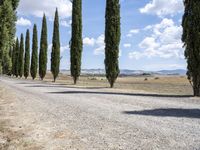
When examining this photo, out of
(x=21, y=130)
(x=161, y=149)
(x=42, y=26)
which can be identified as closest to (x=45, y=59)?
(x=42, y=26)

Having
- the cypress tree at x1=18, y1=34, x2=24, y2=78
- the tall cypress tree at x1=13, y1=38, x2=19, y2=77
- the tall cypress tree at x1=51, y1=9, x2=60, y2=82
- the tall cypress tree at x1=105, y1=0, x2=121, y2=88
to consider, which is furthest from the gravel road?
the tall cypress tree at x1=13, y1=38, x2=19, y2=77

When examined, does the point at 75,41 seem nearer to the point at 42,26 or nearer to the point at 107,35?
the point at 107,35

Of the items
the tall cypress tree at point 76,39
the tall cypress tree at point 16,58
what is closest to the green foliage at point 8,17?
the tall cypress tree at point 76,39

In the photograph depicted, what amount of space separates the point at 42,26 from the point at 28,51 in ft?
60.4

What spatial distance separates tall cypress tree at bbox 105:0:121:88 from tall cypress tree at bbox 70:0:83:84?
12.4 metres

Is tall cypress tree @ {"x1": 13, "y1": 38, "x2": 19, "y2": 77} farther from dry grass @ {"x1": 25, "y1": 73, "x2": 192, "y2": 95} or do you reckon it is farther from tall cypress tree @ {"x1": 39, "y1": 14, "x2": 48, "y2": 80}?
tall cypress tree @ {"x1": 39, "y1": 14, "x2": 48, "y2": 80}

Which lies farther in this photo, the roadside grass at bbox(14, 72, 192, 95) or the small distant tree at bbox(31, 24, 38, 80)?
the small distant tree at bbox(31, 24, 38, 80)

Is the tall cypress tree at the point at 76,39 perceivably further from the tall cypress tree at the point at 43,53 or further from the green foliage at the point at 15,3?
the tall cypress tree at the point at 43,53

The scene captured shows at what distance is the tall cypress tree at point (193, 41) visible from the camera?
2361cm

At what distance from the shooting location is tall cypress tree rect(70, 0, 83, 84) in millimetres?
52125

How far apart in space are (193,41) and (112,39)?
1633cm

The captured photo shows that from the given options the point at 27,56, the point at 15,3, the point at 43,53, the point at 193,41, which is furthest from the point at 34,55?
the point at 193,41

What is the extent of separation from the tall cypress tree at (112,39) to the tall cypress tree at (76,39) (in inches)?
490

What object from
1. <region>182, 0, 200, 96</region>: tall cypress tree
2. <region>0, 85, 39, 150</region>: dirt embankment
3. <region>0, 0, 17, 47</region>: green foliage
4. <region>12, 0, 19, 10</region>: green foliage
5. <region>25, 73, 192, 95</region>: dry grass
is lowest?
<region>25, 73, 192, 95</region>: dry grass
